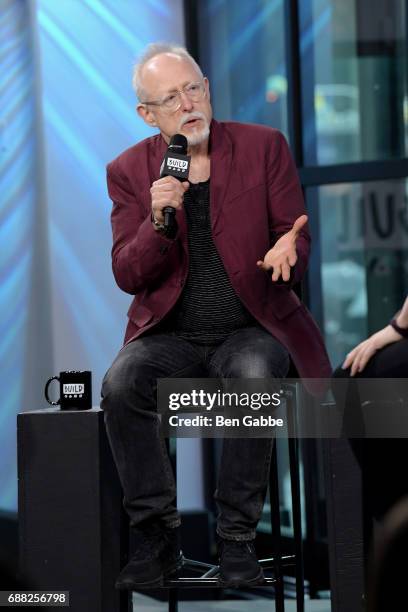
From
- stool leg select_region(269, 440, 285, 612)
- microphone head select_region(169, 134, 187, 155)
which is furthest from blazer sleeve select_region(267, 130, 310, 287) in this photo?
stool leg select_region(269, 440, 285, 612)

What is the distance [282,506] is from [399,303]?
961 millimetres

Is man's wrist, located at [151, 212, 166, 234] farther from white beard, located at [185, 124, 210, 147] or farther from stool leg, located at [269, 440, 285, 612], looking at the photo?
stool leg, located at [269, 440, 285, 612]

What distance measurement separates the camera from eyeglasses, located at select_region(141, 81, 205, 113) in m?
2.35

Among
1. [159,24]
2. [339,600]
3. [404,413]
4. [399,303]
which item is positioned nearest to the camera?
[404,413]

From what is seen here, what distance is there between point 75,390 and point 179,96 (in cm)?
76

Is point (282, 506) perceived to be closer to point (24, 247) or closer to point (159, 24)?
point (24, 247)

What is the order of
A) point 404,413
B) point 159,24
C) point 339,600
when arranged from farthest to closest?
1. point 159,24
2. point 339,600
3. point 404,413

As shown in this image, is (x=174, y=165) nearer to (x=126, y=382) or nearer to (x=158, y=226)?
(x=158, y=226)

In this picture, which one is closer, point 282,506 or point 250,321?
point 250,321

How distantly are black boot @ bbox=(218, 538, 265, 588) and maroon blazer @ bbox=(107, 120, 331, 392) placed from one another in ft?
1.42

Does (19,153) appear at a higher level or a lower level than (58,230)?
higher

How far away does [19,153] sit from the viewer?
421 cm

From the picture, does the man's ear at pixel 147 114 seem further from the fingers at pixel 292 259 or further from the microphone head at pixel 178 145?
the fingers at pixel 292 259

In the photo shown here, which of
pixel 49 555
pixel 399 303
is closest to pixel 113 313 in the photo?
pixel 399 303
